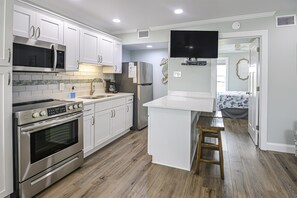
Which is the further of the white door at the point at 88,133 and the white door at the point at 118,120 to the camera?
the white door at the point at 118,120

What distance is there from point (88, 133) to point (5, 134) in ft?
4.42

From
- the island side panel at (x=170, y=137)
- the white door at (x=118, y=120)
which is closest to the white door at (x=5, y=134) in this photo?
the island side panel at (x=170, y=137)

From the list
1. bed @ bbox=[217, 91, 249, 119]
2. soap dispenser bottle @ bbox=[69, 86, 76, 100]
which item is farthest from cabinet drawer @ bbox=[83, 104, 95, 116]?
bed @ bbox=[217, 91, 249, 119]

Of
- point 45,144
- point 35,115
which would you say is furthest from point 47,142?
point 35,115

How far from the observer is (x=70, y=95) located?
3516 millimetres

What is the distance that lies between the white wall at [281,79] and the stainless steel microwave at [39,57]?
3.31 metres

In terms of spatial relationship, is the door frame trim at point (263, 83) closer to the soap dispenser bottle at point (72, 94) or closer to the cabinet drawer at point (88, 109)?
the cabinet drawer at point (88, 109)

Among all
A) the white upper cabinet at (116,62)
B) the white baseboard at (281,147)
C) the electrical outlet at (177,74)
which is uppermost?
the white upper cabinet at (116,62)

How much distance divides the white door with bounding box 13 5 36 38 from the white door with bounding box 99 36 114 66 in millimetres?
1545

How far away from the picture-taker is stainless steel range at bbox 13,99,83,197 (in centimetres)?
195

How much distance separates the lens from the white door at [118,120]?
12.9ft

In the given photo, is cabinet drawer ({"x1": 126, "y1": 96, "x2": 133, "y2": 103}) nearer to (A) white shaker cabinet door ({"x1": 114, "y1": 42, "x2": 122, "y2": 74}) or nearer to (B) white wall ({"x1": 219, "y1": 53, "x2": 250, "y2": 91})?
(A) white shaker cabinet door ({"x1": 114, "y1": 42, "x2": 122, "y2": 74})

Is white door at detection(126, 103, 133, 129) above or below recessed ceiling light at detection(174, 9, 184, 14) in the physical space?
below

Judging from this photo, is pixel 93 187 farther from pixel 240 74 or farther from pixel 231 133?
pixel 240 74
